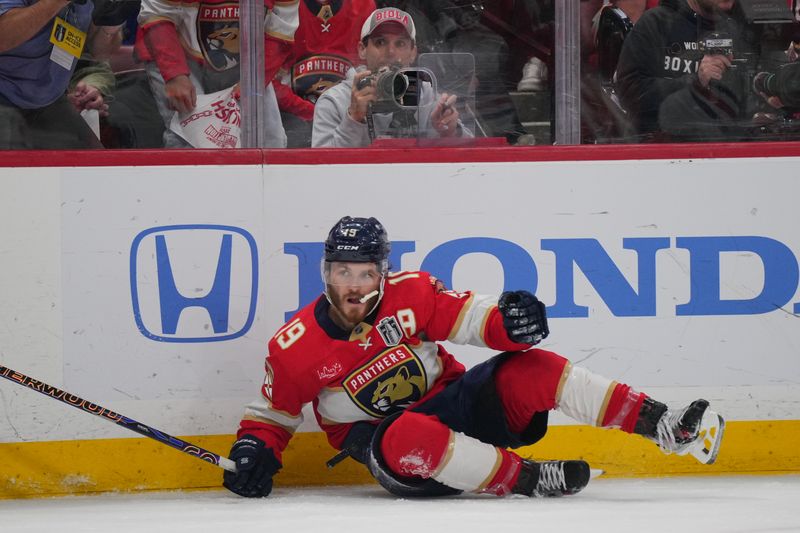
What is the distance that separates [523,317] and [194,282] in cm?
98

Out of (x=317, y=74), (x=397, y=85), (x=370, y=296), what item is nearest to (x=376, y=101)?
(x=397, y=85)

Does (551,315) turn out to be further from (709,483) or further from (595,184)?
(709,483)

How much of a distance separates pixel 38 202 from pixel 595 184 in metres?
1.54

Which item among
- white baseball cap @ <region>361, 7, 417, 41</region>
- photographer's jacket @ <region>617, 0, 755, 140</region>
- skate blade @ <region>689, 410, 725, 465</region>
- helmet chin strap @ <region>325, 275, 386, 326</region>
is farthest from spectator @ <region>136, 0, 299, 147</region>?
skate blade @ <region>689, 410, 725, 465</region>

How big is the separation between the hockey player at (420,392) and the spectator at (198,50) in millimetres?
601

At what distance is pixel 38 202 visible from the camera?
10.2 feet

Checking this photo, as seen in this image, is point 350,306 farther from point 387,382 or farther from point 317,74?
point 317,74

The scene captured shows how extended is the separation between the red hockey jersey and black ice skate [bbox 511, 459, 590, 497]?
314 millimetres

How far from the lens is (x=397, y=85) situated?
3258mm

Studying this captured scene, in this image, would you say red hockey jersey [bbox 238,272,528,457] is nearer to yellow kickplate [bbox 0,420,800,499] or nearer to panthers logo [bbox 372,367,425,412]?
panthers logo [bbox 372,367,425,412]

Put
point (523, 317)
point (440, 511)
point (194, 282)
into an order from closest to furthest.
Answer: point (440, 511)
point (523, 317)
point (194, 282)

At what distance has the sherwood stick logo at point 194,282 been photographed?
3146 millimetres

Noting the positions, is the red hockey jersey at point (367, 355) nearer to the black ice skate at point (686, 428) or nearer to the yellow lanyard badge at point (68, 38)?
the black ice skate at point (686, 428)

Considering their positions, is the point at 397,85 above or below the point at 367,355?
above
